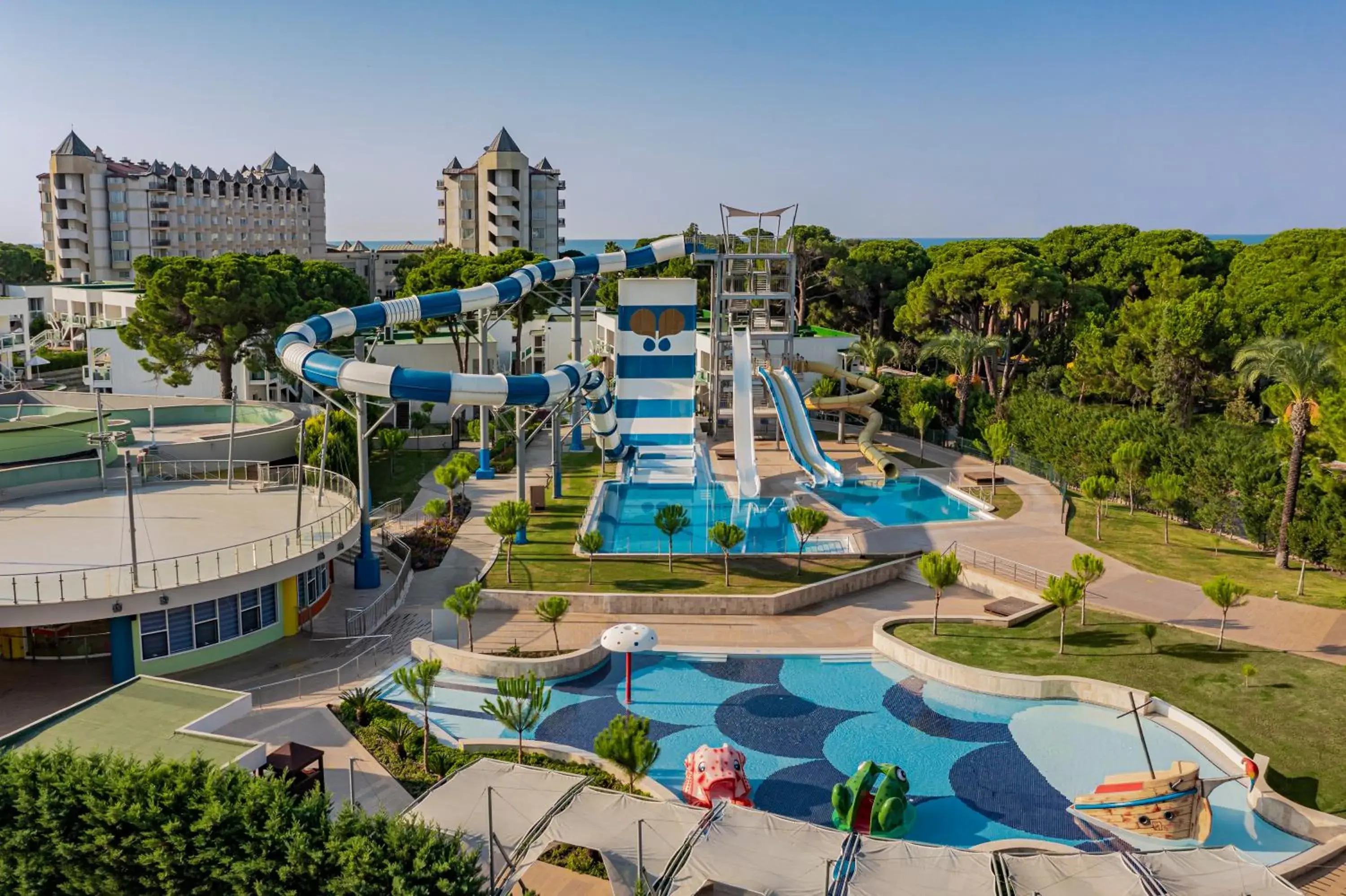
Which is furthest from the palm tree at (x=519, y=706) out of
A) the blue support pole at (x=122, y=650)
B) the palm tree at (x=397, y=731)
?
the blue support pole at (x=122, y=650)

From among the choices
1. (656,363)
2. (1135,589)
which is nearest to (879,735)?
(1135,589)

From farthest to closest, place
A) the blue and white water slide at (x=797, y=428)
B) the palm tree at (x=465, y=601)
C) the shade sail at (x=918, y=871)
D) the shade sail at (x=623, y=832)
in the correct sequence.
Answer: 1. the blue and white water slide at (x=797, y=428)
2. the palm tree at (x=465, y=601)
3. the shade sail at (x=623, y=832)
4. the shade sail at (x=918, y=871)

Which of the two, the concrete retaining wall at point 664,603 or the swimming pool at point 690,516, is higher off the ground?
the swimming pool at point 690,516

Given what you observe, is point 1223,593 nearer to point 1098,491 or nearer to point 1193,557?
point 1193,557

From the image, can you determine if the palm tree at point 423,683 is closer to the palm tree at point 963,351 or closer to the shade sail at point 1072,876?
the shade sail at point 1072,876

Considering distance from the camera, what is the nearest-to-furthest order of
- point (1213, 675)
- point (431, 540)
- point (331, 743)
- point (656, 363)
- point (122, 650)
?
1. point (331, 743)
2. point (122, 650)
3. point (1213, 675)
4. point (431, 540)
5. point (656, 363)

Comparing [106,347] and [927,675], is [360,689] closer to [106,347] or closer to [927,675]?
[927,675]

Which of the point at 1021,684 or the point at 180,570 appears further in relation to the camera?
the point at 1021,684
